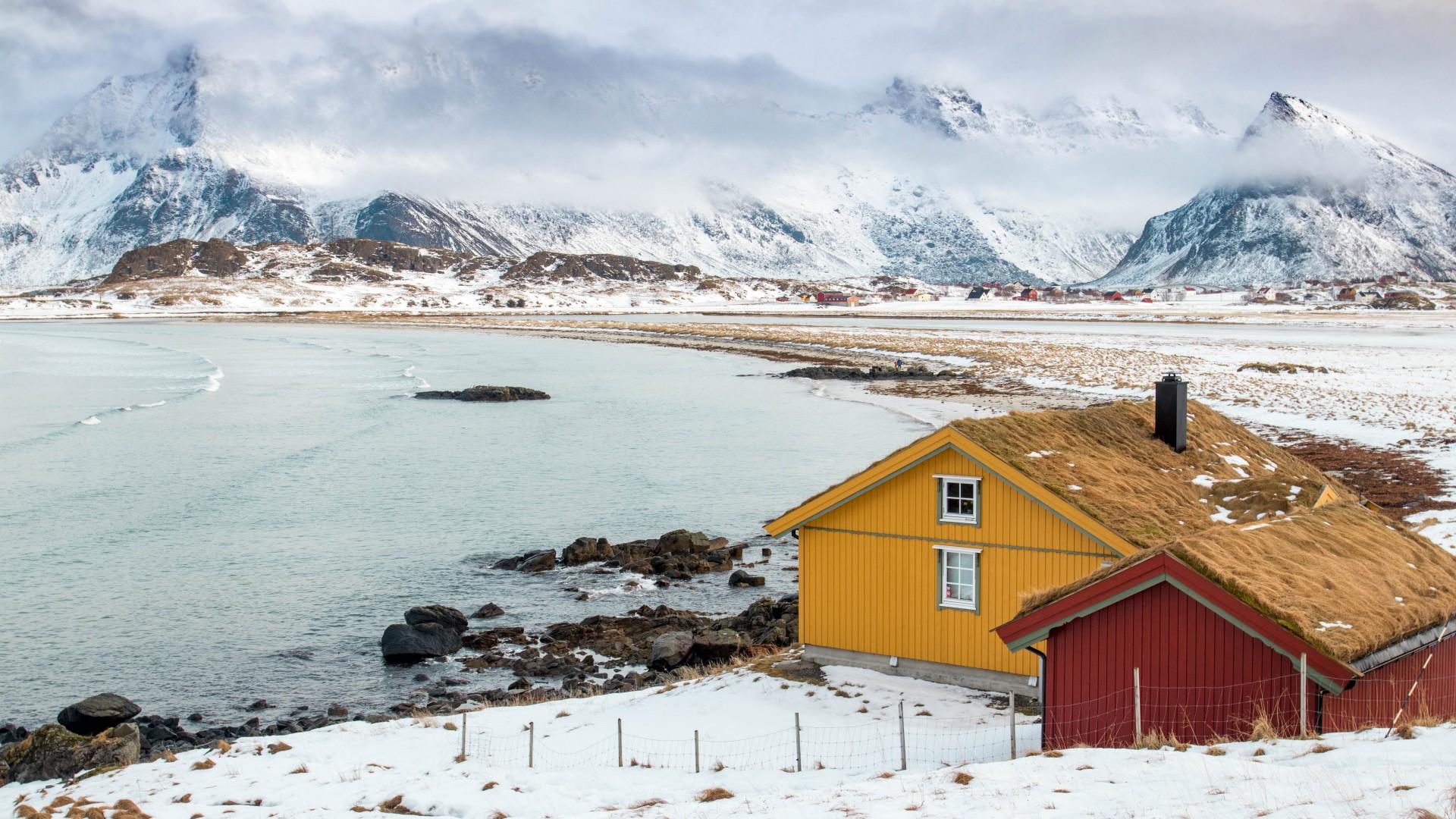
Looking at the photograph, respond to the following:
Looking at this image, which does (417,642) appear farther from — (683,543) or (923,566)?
(923,566)

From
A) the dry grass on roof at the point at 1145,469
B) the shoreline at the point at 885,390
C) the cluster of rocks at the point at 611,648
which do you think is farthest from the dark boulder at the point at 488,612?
the dry grass on roof at the point at 1145,469

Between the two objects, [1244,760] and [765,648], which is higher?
[1244,760]

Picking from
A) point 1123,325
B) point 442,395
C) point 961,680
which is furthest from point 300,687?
point 1123,325

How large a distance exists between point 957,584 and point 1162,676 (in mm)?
5172

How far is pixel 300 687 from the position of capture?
22906 mm

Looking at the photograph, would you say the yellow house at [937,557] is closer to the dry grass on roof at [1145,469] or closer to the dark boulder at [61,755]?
the dry grass on roof at [1145,469]

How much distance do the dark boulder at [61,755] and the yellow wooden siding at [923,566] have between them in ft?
34.2

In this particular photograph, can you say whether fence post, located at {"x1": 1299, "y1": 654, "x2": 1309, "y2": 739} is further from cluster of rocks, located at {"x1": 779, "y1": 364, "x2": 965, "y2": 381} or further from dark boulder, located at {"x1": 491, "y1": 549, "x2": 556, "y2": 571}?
cluster of rocks, located at {"x1": 779, "y1": 364, "x2": 965, "y2": 381}

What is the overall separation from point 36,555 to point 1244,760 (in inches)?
1294

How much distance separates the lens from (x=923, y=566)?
1900 centimetres

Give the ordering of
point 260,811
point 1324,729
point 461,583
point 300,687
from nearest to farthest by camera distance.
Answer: point 1324,729, point 260,811, point 300,687, point 461,583

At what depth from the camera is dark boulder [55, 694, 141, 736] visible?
20234mm

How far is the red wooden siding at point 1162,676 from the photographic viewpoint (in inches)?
521

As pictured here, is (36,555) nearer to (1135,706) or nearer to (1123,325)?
(1135,706)
